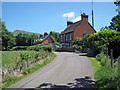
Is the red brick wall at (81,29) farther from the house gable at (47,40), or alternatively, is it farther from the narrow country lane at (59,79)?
the narrow country lane at (59,79)

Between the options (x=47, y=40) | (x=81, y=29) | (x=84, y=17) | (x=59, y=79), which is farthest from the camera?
(x=47, y=40)

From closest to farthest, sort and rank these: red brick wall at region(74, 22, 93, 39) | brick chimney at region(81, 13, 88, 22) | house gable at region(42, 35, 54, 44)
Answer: brick chimney at region(81, 13, 88, 22)
red brick wall at region(74, 22, 93, 39)
house gable at region(42, 35, 54, 44)

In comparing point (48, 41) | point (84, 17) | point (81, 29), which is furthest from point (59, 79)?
point (48, 41)

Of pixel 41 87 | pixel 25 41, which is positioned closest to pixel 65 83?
pixel 41 87

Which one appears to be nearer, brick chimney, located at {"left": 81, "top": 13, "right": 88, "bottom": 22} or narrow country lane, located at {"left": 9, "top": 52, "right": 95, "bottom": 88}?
narrow country lane, located at {"left": 9, "top": 52, "right": 95, "bottom": 88}

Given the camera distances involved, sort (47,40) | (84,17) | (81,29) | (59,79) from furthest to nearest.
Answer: (47,40)
(81,29)
(84,17)
(59,79)

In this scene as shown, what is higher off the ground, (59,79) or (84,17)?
(84,17)

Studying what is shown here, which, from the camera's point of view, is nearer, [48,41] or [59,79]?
[59,79]

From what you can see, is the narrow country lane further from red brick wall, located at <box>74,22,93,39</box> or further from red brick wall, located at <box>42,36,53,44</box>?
red brick wall, located at <box>42,36,53,44</box>

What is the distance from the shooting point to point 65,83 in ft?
25.5

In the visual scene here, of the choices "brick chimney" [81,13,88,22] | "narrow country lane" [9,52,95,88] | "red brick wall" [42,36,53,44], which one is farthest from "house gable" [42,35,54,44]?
"narrow country lane" [9,52,95,88]

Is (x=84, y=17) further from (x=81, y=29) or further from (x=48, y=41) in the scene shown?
(x=48, y=41)

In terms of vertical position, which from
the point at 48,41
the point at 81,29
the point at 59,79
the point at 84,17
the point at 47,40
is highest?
the point at 84,17

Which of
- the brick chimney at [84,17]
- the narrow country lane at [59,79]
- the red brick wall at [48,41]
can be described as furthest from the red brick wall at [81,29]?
the narrow country lane at [59,79]
